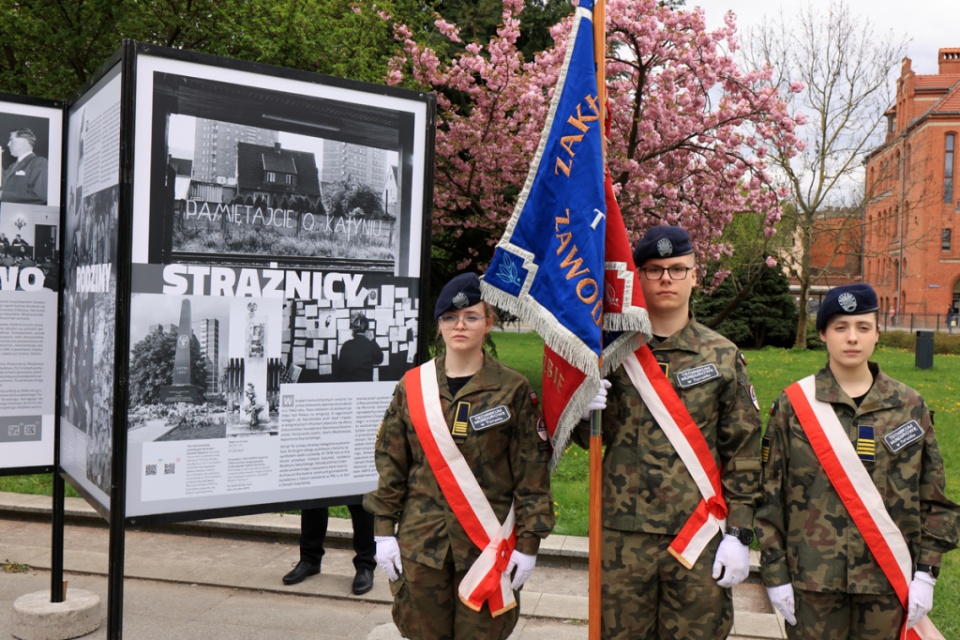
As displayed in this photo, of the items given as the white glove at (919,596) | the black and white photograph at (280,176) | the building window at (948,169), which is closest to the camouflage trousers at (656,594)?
the white glove at (919,596)

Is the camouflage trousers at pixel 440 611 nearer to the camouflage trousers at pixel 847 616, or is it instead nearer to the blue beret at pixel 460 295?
the blue beret at pixel 460 295

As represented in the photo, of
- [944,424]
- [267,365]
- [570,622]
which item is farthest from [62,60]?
[944,424]

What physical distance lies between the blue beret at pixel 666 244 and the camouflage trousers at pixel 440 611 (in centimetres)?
146

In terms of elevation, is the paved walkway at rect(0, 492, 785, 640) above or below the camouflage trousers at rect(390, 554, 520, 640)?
below

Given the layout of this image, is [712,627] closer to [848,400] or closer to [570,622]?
[848,400]

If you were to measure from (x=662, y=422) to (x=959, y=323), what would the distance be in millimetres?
54511

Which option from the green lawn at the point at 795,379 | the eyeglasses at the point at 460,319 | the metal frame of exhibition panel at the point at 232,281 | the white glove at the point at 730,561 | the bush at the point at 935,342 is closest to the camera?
the white glove at the point at 730,561

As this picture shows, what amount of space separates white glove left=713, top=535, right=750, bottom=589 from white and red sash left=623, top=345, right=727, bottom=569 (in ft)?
0.22

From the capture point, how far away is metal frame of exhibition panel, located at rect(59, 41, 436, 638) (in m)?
3.94

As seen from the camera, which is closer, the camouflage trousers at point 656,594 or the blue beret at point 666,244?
the camouflage trousers at point 656,594

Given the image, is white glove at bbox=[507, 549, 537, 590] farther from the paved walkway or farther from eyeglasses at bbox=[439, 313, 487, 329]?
the paved walkway

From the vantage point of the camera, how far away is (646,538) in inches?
130

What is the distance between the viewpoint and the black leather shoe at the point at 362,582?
17.8ft

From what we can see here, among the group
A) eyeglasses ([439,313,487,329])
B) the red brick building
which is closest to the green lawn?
eyeglasses ([439,313,487,329])
